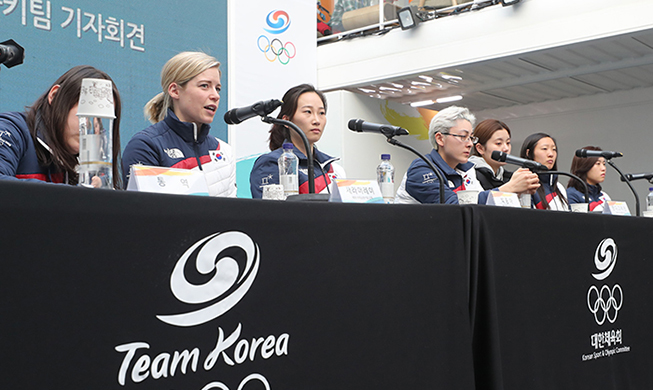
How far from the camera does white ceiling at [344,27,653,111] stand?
5.82 metres

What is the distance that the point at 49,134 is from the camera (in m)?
1.39

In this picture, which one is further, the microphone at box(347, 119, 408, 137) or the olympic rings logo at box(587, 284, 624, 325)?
the microphone at box(347, 119, 408, 137)

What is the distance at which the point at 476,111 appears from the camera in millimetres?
8555

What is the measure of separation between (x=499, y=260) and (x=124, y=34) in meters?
3.25

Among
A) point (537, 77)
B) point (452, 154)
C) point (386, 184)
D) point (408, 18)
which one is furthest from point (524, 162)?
point (537, 77)

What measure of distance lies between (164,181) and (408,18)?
5.21m

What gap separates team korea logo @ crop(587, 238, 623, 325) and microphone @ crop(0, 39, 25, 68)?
1.27 metres

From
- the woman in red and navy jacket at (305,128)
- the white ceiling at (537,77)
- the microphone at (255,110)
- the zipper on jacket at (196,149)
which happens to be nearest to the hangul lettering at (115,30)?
the woman in red and navy jacket at (305,128)

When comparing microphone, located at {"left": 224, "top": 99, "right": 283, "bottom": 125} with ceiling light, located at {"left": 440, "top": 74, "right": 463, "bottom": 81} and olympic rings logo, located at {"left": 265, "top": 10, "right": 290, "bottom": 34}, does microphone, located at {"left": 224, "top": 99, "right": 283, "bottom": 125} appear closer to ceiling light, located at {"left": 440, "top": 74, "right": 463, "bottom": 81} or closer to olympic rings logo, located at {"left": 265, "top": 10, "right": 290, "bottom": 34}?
olympic rings logo, located at {"left": 265, "top": 10, "right": 290, "bottom": 34}

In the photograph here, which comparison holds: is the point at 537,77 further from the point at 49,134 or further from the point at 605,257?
the point at 49,134

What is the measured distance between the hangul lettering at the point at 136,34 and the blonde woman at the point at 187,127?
6.63ft

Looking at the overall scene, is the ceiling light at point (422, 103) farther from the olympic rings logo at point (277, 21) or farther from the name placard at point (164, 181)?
the name placard at point (164, 181)

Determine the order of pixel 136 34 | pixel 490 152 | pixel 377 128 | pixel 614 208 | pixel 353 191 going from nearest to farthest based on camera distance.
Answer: pixel 353 191 → pixel 377 128 → pixel 614 208 → pixel 490 152 → pixel 136 34

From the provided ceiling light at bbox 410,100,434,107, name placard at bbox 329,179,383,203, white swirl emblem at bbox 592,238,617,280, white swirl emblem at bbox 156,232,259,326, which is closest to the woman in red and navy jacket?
name placard at bbox 329,179,383,203
